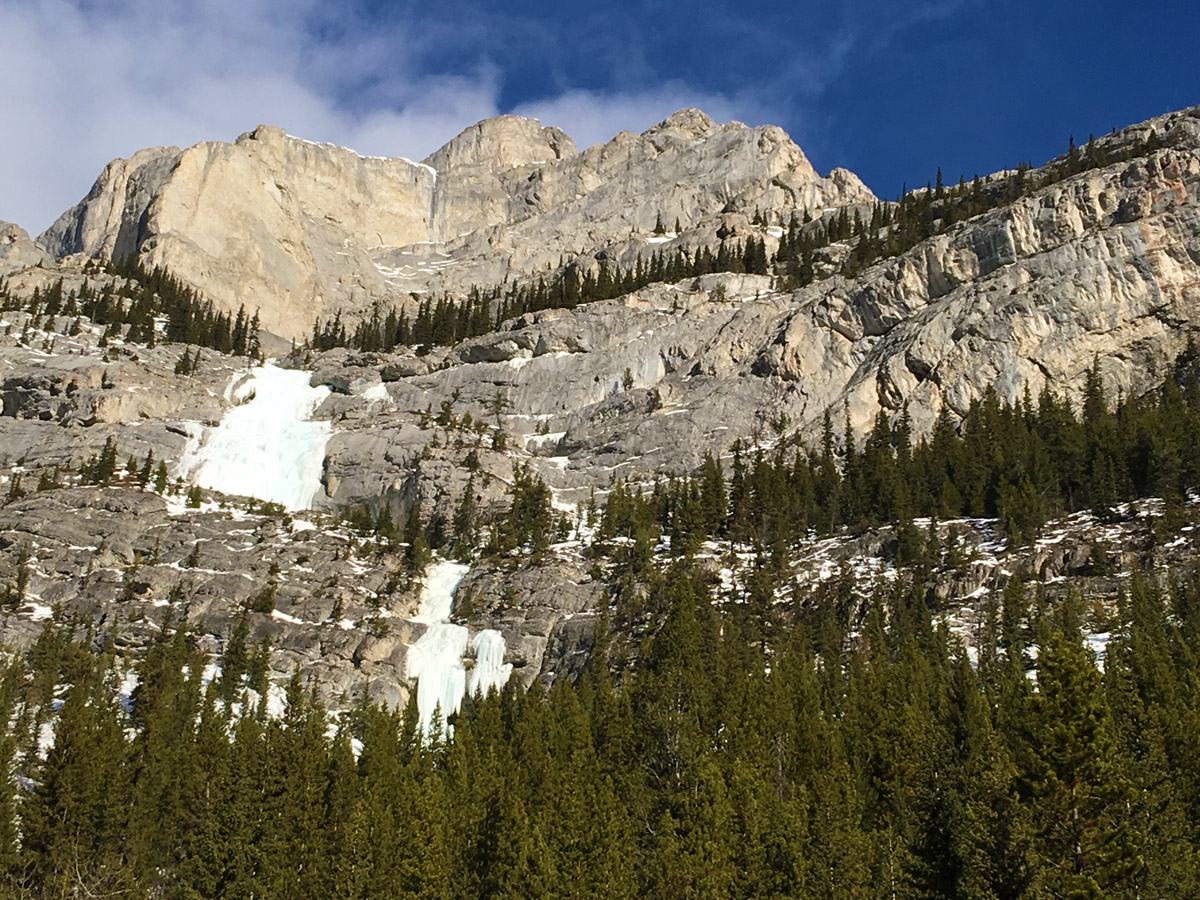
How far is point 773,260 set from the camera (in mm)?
143750

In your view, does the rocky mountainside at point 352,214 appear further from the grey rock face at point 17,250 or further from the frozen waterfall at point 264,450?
the frozen waterfall at point 264,450

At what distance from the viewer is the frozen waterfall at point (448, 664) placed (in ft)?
255

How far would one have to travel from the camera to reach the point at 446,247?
7584 inches

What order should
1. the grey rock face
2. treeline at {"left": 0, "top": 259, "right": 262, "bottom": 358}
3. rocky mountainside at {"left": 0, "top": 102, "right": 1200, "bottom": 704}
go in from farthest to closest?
the grey rock face
treeline at {"left": 0, "top": 259, "right": 262, "bottom": 358}
rocky mountainside at {"left": 0, "top": 102, "right": 1200, "bottom": 704}

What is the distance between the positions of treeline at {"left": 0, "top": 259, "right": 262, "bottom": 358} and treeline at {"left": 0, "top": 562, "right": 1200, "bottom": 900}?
7644cm

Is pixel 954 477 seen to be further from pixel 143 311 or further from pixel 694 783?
pixel 143 311

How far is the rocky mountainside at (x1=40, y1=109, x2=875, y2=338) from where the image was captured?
6378 inches

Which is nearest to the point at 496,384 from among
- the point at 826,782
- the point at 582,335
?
the point at 582,335

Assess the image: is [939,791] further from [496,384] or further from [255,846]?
[496,384]

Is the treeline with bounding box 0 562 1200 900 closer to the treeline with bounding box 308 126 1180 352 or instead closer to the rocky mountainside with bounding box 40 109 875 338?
the treeline with bounding box 308 126 1180 352

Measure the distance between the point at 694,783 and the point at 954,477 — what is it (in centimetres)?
5659

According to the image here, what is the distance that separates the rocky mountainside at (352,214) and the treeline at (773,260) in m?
11.2

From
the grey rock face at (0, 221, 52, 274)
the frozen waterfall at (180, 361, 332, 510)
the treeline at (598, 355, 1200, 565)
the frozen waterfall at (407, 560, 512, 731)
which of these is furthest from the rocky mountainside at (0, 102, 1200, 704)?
the grey rock face at (0, 221, 52, 274)

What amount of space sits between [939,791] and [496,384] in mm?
96917
